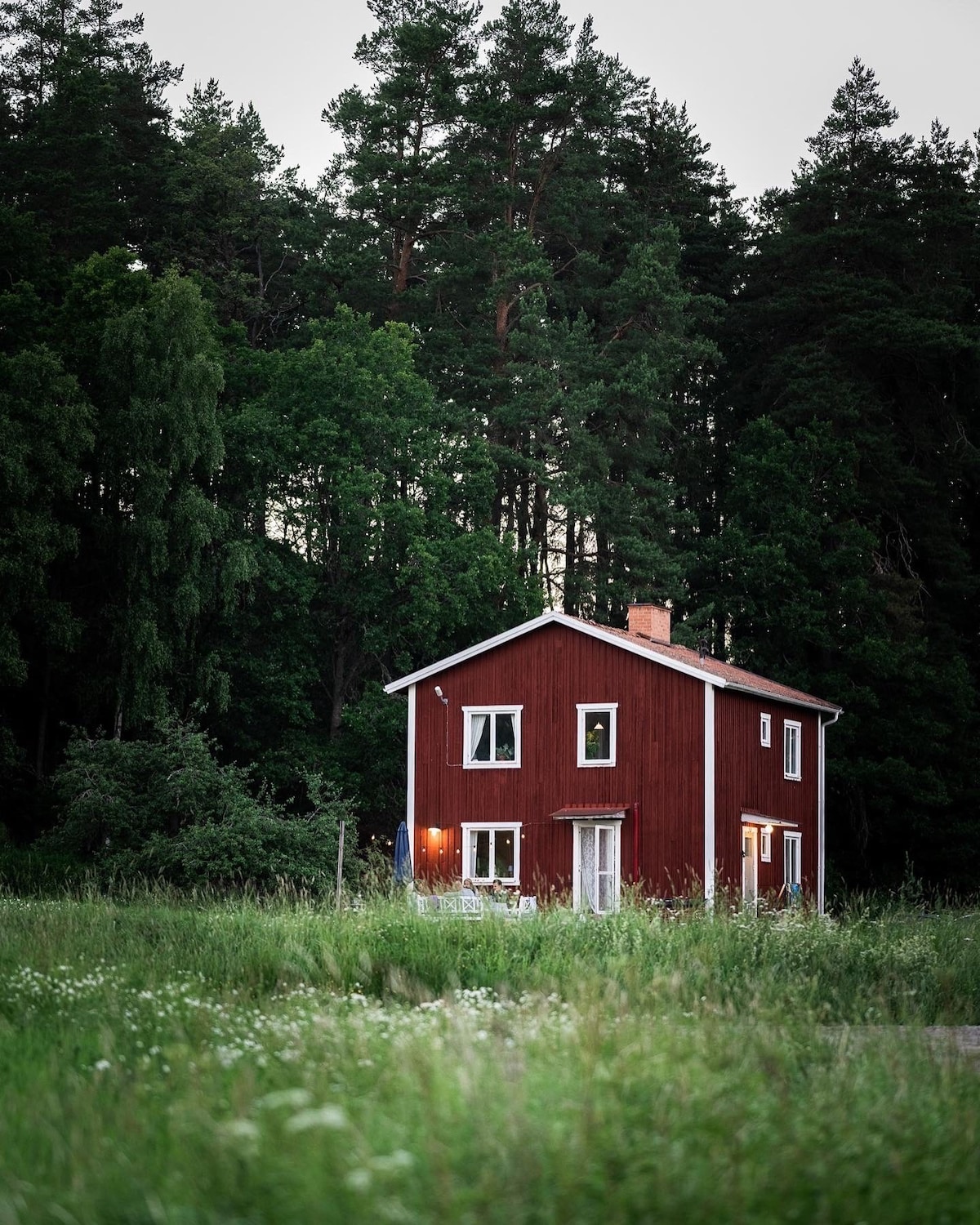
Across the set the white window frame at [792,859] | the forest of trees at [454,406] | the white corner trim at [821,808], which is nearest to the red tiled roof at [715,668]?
the white corner trim at [821,808]

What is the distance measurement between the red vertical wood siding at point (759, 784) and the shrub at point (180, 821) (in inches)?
326

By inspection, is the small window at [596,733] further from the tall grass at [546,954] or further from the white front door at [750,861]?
the tall grass at [546,954]

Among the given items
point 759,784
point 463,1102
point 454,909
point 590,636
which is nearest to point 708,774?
point 759,784

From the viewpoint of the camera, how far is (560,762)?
35500 mm

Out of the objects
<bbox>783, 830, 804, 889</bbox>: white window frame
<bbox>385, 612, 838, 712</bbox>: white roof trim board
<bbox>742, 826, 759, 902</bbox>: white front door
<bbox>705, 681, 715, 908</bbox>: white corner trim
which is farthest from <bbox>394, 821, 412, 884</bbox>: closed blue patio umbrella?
<bbox>783, 830, 804, 889</bbox>: white window frame

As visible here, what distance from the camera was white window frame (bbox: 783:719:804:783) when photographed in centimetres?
3816

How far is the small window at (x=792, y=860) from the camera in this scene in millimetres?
37656

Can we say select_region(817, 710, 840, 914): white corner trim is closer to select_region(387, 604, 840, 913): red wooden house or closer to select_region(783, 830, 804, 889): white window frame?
select_region(783, 830, 804, 889): white window frame

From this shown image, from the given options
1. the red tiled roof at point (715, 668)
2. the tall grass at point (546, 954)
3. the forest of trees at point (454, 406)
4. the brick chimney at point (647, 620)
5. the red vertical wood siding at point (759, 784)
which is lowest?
the tall grass at point (546, 954)

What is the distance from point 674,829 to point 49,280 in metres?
24.1

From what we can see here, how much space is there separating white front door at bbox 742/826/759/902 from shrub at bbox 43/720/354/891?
849 centimetres

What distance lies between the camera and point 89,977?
1262 centimetres

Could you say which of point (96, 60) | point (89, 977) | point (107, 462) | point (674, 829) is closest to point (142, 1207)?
point (89, 977)

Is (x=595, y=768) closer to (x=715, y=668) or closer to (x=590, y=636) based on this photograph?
(x=590, y=636)
